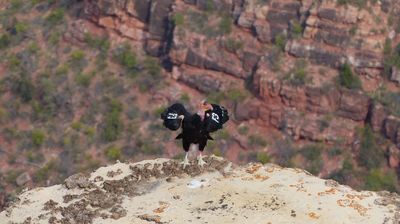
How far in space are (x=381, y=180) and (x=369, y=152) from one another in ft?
5.86

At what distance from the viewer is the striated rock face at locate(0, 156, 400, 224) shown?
1706 cm

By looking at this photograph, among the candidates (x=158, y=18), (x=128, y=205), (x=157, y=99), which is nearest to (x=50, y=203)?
(x=128, y=205)

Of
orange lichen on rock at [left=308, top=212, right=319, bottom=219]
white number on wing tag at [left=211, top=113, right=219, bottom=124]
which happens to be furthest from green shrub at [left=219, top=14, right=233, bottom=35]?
orange lichen on rock at [left=308, top=212, right=319, bottom=219]

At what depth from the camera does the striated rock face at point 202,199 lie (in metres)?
17.1

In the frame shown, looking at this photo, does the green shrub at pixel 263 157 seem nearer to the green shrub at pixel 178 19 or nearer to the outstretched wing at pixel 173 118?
the green shrub at pixel 178 19

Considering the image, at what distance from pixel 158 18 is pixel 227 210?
30664mm

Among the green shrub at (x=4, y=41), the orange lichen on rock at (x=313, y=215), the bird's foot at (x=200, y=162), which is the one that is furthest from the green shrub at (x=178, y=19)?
the orange lichen on rock at (x=313, y=215)

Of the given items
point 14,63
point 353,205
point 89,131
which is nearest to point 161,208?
point 353,205

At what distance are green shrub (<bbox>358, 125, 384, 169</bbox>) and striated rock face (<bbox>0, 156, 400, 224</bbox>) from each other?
819 inches

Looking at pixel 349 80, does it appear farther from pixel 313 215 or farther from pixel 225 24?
pixel 313 215

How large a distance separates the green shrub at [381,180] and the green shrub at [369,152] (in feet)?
1.55

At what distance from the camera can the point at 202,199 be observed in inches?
709

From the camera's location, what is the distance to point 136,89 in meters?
45.4

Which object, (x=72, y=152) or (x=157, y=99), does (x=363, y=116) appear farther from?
(x=72, y=152)
